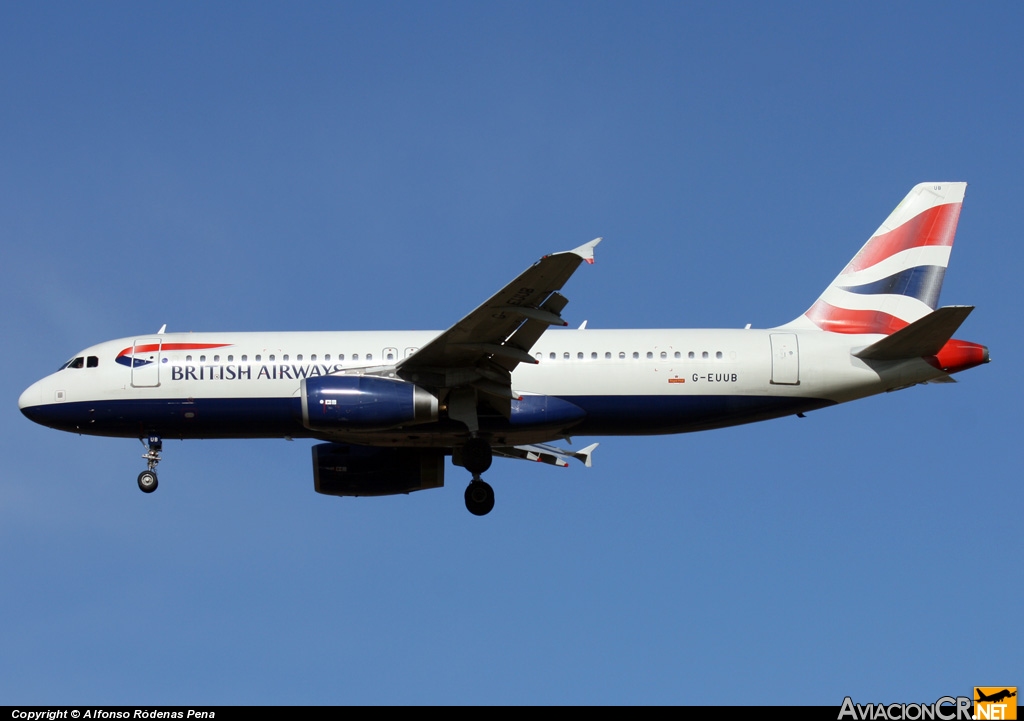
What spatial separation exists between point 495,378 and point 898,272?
Answer: 10.7m

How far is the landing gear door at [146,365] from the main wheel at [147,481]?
2182 mm

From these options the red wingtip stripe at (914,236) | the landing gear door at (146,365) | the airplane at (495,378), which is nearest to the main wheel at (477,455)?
the airplane at (495,378)

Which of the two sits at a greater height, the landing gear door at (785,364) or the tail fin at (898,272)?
the tail fin at (898,272)

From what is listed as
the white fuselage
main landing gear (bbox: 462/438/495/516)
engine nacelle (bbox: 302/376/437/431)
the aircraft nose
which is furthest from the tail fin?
the aircraft nose

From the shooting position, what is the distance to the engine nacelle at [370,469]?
34156 mm

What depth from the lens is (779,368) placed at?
104ft

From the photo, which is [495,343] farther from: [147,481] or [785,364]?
[147,481]

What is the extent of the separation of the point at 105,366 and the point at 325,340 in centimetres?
541

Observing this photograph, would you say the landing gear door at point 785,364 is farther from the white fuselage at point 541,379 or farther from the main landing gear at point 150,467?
the main landing gear at point 150,467

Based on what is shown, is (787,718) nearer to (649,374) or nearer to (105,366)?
(649,374)

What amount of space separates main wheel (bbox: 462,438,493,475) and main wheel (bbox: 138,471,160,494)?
762cm

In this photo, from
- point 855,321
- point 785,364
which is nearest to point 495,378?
point 785,364

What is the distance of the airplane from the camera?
30.2 metres

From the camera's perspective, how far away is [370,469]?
34.3m
